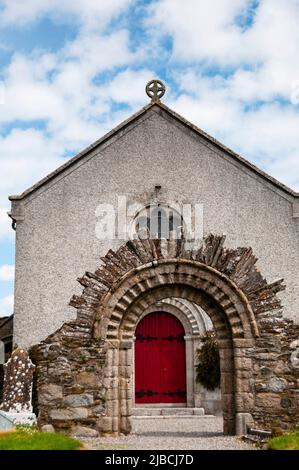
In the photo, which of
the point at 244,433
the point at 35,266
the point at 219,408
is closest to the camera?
the point at 244,433

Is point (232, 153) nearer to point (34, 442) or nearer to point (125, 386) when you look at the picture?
point (125, 386)

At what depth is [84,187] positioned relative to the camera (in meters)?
11.5

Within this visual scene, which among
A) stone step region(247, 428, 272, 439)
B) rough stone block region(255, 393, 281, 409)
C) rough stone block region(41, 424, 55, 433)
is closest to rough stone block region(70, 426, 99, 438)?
rough stone block region(41, 424, 55, 433)

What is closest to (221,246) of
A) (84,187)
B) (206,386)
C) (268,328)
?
(268,328)

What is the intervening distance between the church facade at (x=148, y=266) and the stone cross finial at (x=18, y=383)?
1.18 feet

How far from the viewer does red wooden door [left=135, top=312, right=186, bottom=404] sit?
1611cm

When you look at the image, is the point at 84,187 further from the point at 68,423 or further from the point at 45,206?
the point at 68,423

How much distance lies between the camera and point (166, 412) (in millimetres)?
15422

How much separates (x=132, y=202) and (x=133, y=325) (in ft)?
7.34

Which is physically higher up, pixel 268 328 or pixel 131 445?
pixel 268 328

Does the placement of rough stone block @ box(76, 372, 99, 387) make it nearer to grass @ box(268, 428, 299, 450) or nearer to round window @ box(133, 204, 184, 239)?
round window @ box(133, 204, 184, 239)

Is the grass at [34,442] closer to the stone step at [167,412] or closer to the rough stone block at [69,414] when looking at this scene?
the rough stone block at [69,414]

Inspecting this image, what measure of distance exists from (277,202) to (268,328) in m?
2.33

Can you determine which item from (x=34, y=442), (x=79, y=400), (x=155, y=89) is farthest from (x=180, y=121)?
(x=34, y=442)
